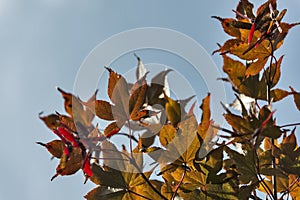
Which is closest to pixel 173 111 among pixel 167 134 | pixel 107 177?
pixel 167 134

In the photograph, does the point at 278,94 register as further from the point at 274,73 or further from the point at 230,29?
the point at 230,29

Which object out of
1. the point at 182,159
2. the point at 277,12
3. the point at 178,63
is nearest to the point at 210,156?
the point at 182,159

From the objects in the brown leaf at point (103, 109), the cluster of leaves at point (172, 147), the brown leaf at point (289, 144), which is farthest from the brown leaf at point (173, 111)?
the brown leaf at point (289, 144)

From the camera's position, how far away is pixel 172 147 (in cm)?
78

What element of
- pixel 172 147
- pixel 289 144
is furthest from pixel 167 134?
pixel 289 144

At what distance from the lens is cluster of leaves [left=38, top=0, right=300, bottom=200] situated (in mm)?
769

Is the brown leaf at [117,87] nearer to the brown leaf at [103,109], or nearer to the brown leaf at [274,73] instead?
the brown leaf at [103,109]

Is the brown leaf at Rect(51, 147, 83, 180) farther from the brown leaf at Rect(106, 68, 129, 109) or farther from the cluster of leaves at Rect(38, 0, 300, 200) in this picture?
the brown leaf at Rect(106, 68, 129, 109)

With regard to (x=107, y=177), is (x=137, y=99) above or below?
above

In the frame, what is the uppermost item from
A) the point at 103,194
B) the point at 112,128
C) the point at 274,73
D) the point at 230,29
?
the point at 230,29

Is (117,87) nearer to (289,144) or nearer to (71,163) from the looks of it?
(71,163)

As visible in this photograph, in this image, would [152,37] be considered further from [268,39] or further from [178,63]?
[268,39]

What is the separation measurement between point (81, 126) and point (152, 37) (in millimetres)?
217

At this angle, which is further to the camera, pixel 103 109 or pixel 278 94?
pixel 278 94
